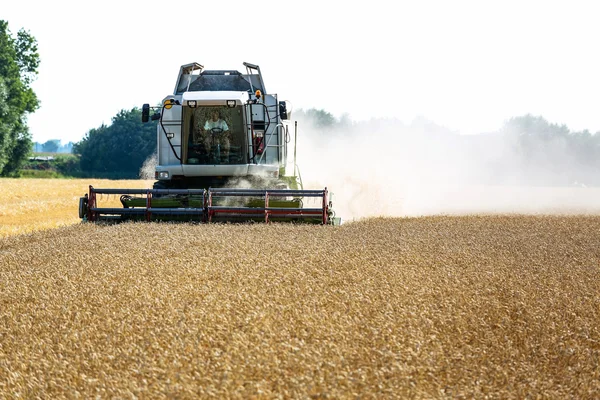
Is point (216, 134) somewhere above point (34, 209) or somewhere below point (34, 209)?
above

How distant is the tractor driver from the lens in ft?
44.9

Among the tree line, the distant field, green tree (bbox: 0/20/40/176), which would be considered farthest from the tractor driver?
green tree (bbox: 0/20/40/176)

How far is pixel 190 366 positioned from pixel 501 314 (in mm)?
2898

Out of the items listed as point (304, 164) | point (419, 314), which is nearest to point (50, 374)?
point (419, 314)

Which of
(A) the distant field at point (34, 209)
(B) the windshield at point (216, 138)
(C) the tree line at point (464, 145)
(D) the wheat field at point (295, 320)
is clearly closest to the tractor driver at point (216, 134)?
(B) the windshield at point (216, 138)

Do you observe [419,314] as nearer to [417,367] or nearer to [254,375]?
[417,367]

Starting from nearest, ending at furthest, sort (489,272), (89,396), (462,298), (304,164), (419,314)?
1. (89,396)
2. (419,314)
3. (462,298)
4. (489,272)
5. (304,164)

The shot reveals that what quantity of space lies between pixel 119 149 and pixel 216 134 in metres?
60.0

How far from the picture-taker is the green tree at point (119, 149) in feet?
230

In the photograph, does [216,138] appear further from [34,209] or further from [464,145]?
[464,145]

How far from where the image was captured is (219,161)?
13695mm

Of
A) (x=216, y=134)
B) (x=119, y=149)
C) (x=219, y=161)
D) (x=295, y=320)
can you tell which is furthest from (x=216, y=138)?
(x=119, y=149)

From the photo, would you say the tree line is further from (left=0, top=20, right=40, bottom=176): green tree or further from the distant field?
the distant field

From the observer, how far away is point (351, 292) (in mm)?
6645
